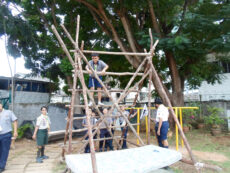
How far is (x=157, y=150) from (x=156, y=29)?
214 inches

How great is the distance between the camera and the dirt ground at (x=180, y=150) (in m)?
4.38

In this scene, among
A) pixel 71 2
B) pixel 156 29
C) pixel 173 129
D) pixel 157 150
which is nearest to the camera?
pixel 157 150

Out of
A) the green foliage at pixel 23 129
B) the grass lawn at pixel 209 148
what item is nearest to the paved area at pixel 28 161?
the green foliage at pixel 23 129

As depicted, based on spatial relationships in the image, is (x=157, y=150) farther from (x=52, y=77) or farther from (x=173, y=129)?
(x=52, y=77)

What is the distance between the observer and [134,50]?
7.54 m

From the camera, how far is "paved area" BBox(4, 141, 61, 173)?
4.32m

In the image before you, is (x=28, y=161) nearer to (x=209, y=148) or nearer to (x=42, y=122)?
(x=42, y=122)

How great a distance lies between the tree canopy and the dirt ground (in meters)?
1.85

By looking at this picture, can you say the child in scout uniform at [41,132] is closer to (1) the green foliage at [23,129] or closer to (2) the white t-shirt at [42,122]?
(2) the white t-shirt at [42,122]

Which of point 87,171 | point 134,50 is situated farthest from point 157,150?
point 134,50

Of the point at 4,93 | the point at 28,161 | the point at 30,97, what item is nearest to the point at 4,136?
the point at 28,161

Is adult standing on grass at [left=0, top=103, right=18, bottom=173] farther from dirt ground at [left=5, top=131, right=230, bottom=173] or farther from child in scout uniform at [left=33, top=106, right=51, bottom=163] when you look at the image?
child in scout uniform at [left=33, top=106, right=51, bottom=163]

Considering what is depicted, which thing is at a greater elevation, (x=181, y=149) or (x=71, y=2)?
(x=71, y=2)

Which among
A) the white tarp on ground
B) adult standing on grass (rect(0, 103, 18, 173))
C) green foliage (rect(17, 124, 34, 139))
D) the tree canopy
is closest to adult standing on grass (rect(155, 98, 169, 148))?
the white tarp on ground
